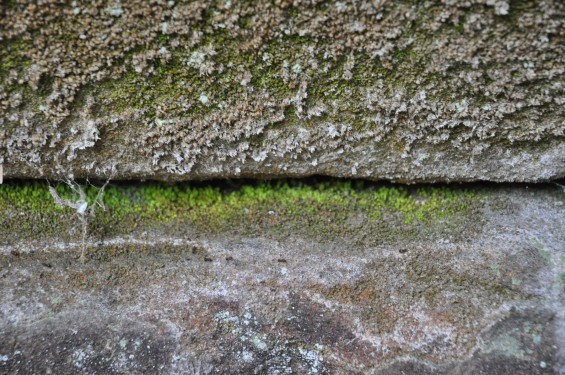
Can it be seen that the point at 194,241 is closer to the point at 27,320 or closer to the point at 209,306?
the point at 209,306

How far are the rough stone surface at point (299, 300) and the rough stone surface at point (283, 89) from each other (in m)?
0.18

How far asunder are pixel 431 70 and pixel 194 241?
2.45ft

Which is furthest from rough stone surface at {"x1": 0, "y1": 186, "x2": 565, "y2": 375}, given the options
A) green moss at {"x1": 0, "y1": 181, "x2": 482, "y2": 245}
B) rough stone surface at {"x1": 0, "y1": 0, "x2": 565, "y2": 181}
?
rough stone surface at {"x1": 0, "y1": 0, "x2": 565, "y2": 181}

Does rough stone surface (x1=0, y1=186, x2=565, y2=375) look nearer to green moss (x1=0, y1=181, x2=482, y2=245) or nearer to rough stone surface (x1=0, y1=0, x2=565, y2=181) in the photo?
green moss (x1=0, y1=181, x2=482, y2=245)

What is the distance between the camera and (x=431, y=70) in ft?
3.19

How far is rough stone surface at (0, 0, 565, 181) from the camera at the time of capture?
90 centimetres

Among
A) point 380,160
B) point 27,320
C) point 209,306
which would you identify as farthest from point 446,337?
point 27,320

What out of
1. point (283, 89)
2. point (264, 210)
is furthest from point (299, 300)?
point (283, 89)

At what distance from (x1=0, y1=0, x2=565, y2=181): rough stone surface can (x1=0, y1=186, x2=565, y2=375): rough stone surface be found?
0.18 metres

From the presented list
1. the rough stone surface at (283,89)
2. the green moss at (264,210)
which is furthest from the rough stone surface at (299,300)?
the rough stone surface at (283,89)

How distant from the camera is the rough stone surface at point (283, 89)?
0.90 metres

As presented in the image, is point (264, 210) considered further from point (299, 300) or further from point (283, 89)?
point (283, 89)

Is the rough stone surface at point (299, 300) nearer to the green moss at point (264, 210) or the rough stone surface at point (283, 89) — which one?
the green moss at point (264, 210)

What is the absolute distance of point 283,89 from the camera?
40.3 inches
